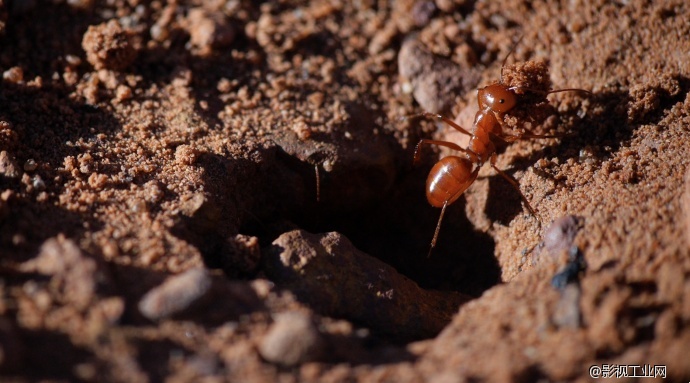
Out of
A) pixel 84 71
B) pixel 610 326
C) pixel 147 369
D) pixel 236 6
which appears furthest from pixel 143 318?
pixel 236 6

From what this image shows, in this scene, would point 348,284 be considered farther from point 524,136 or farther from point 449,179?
point 524,136

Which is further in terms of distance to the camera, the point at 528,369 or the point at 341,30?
the point at 341,30

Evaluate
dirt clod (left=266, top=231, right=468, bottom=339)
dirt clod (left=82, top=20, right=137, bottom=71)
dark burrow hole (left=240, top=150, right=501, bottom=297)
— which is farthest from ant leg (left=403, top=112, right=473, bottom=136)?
dirt clod (left=82, top=20, right=137, bottom=71)

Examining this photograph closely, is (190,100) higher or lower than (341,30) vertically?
lower

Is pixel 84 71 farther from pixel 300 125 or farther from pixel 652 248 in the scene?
pixel 652 248

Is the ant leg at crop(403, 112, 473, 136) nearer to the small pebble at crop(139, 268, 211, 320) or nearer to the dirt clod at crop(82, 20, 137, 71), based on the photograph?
the dirt clod at crop(82, 20, 137, 71)

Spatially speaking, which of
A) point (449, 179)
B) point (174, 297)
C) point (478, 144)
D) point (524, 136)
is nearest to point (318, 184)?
point (449, 179)
